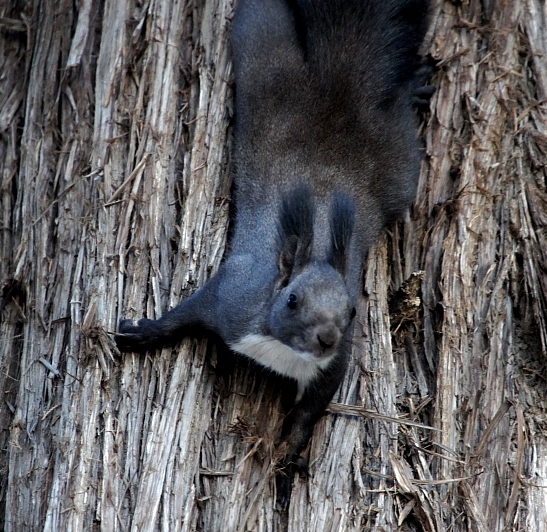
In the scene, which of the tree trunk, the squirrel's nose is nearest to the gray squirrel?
the squirrel's nose

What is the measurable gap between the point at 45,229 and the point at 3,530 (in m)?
1.77

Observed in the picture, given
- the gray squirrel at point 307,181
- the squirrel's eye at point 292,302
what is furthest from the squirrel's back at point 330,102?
the squirrel's eye at point 292,302

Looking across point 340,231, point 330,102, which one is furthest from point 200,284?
point 330,102

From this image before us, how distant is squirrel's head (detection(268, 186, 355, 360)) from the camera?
4.31 m

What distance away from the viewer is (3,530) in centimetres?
473

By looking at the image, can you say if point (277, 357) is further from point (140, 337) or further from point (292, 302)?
point (140, 337)

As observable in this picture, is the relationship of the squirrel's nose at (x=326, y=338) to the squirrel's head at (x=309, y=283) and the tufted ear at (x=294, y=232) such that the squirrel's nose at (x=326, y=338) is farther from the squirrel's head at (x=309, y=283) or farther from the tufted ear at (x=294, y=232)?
the tufted ear at (x=294, y=232)

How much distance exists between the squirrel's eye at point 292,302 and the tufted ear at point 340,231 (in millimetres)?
326

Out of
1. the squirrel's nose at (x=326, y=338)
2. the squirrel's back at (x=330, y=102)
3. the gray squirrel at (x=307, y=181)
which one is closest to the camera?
the squirrel's nose at (x=326, y=338)

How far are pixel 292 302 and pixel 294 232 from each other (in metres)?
0.40

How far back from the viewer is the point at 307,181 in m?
4.97

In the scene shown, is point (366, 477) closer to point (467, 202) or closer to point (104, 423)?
point (104, 423)

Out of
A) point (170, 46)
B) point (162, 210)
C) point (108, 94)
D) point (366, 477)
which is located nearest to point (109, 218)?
point (162, 210)

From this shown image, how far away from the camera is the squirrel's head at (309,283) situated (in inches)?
170
